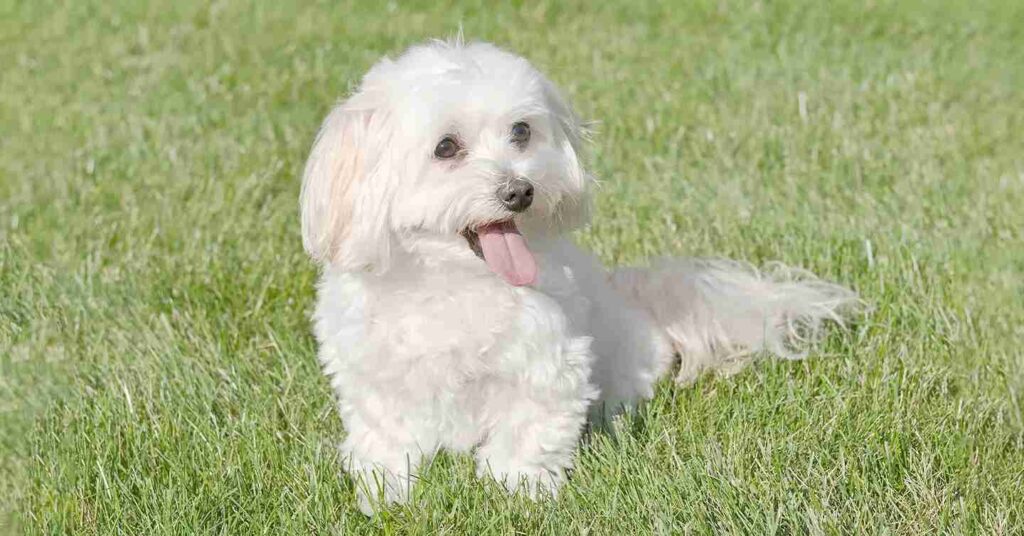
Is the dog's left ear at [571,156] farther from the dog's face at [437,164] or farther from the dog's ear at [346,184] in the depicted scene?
the dog's ear at [346,184]

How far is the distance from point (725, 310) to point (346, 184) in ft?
5.25

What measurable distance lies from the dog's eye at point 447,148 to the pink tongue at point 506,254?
0.23 metres

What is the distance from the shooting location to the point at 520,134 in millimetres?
3711

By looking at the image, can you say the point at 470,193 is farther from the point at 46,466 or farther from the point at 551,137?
the point at 46,466

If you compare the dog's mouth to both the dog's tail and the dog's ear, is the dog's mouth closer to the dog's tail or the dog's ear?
the dog's ear

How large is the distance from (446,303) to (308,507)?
0.70 meters

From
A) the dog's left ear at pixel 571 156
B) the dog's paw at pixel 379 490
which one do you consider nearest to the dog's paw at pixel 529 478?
the dog's paw at pixel 379 490

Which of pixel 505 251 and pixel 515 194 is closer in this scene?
pixel 515 194

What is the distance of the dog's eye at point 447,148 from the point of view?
3607 mm

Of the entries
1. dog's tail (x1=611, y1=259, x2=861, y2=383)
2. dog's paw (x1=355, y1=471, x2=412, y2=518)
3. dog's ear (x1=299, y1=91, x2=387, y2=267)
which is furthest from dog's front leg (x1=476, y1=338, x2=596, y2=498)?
dog's tail (x1=611, y1=259, x2=861, y2=383)

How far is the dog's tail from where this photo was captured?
451 centimetres

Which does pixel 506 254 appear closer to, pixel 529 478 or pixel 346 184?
pixel 346 184

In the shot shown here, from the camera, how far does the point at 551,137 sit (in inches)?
149

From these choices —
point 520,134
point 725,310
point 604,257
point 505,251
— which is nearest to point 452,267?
point 505,251
